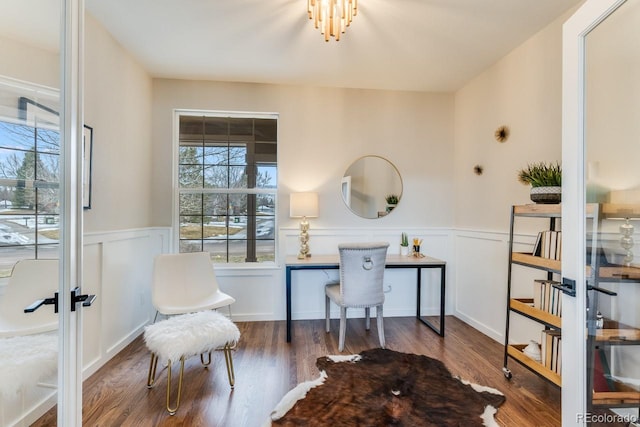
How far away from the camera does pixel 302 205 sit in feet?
10.3

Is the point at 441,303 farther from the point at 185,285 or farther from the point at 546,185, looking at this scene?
the point at 185,285

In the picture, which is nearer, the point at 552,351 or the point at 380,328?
the point at 552,351

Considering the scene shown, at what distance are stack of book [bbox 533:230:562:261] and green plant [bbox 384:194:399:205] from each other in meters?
1.64

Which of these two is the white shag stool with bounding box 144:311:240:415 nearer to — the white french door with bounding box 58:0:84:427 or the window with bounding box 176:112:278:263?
the white french door with bounding box 58:0:84:427

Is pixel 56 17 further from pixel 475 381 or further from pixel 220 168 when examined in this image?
pixel 475 381

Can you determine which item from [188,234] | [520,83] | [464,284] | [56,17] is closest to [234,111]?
[188,234]

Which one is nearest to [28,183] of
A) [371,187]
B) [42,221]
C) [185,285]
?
[42,221]

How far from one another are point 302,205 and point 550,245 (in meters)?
2.11

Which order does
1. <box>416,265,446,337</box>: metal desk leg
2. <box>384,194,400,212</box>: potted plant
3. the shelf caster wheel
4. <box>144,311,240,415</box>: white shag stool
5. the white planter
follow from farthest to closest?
<box>384,194,400,212</box>: potted plant
<box>416,265,446,337</box>: metal desk leg
the shelf caster wheel
the white planter
<box>144,311,240,415</box>: white shag stool

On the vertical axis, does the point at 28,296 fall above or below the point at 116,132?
below

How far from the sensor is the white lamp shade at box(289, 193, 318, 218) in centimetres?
313

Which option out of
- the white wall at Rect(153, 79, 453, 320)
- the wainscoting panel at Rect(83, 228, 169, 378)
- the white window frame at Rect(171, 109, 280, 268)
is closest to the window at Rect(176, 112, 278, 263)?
the white window frame at Rect(171, 109, 280, 268)

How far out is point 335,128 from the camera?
135 inches

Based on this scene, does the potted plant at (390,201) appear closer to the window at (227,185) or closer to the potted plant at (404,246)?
the potted plant at (404,246)
